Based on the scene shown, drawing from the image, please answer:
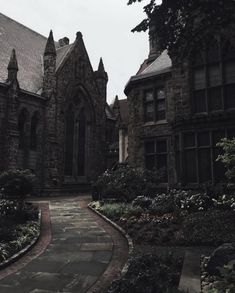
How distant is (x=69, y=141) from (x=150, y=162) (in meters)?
14.9

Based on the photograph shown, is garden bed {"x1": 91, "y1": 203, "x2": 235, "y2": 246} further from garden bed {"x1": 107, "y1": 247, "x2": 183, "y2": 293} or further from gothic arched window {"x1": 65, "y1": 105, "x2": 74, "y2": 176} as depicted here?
gothic arched window {"x1": 65, "y1": 105, "x2": 74, "y2": 176}

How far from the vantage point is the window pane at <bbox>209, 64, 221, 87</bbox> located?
1566cm

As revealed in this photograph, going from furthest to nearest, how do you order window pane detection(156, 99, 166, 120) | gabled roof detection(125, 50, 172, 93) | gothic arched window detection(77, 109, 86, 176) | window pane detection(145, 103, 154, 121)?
gothic arched window detection(77, 109, 86, 176), window pane detection(145, 103, 154, 121), window pane detection(156, 99, 166, 120), gabled roof detection(125, 50, 172, 93)

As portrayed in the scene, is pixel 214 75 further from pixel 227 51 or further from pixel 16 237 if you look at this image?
pixel 16 237

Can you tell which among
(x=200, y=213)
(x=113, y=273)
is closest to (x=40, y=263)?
(x=113, y=273)

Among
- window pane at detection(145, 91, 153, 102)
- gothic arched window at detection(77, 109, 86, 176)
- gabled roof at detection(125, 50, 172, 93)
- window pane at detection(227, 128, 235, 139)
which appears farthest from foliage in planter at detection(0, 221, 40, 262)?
gothic arched window at detection(77, 109, 86, 176)

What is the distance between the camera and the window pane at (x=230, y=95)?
15.2 m

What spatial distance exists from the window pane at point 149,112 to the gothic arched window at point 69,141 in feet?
46.0

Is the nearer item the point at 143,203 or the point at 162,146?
the point at 143,203

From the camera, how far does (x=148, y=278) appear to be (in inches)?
215

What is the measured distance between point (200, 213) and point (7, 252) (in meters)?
6.43

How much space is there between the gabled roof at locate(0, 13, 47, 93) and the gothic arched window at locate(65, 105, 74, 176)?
4089 millimetres

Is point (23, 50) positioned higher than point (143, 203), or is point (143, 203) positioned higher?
point (23, 50)

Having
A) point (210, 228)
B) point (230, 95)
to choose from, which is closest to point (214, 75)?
point (230, 95)
